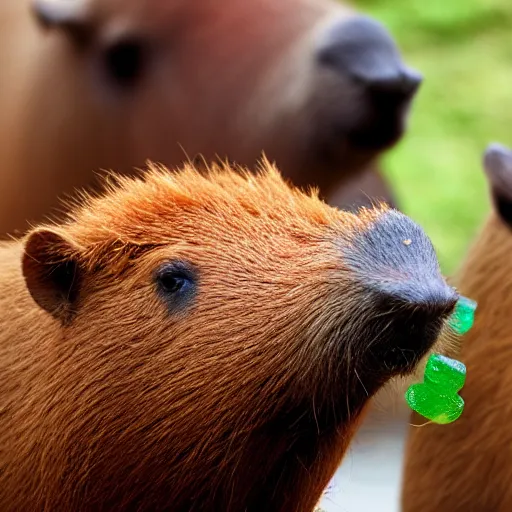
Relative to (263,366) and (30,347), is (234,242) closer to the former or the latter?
(263,366)

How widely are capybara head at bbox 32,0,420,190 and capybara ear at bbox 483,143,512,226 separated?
606mm

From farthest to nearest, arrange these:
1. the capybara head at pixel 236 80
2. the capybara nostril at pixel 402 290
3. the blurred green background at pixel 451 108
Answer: the blurred green background at pixel 451 108 → the capybara head at pixel 236 80 → the capybara nostril at pixel 402 290

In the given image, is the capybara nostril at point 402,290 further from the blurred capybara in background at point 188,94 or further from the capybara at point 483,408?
the blurred capybara in background at point 188,94

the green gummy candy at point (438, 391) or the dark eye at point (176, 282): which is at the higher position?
the dark eye at point (176, 282)

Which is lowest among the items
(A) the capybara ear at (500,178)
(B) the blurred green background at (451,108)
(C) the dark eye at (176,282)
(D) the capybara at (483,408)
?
(B) the blurred green background at (451,108)

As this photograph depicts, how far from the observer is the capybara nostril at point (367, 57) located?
266cm

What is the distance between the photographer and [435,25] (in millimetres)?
7492

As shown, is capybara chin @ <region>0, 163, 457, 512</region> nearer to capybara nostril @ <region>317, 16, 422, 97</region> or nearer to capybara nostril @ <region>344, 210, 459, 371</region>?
capybara nostril @ <region>344, 210, 459, 371</region>

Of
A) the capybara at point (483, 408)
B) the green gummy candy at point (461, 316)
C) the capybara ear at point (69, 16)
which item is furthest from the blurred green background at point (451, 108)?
the green gummy candy at point (461, 316)

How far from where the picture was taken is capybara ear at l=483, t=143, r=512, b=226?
202 centimetres

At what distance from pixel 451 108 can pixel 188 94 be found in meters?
3.75

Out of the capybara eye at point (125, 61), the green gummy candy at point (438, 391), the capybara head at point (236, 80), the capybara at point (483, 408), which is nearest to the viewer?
the green gummy candy at point (438, 391)

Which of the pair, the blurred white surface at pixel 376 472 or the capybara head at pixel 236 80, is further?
the capybara head at pixel 236 80

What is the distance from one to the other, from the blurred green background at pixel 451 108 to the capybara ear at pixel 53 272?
11.3ft
